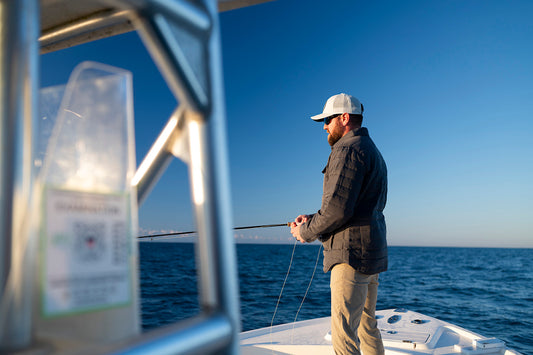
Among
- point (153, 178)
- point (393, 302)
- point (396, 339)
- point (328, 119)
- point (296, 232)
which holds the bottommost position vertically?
point (393, 302)

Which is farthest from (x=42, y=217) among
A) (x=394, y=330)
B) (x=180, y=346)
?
(x=394, y=330)

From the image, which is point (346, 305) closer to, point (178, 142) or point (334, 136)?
point (334, 136)

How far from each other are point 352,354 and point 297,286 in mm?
15042

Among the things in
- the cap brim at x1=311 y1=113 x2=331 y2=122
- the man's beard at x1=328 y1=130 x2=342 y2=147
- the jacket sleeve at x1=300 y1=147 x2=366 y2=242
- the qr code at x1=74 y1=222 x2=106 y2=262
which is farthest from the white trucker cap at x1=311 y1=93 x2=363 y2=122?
the qr code at x1=74 y1=222 x2=106 y2=262

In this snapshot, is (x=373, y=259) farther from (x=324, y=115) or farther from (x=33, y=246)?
(x=33, y=246)

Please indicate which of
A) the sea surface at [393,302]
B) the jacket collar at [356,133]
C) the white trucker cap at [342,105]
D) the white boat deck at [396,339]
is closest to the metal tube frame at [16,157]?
the jacket collar at [356,133]

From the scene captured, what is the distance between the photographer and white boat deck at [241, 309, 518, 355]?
278 centimetres

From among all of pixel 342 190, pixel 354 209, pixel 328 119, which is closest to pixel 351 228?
pixel 354 209

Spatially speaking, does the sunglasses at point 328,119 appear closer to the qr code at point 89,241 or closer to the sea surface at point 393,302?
the qr code at point 89,241

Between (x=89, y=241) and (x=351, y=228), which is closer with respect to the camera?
(x=89, y=241)

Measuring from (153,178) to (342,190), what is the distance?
1302mm

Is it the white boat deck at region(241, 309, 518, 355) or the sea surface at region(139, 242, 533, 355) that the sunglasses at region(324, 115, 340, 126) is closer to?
the white boat deck at region(241, 309, 518, 355)

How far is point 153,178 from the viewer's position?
61cm

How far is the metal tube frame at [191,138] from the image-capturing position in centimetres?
31
